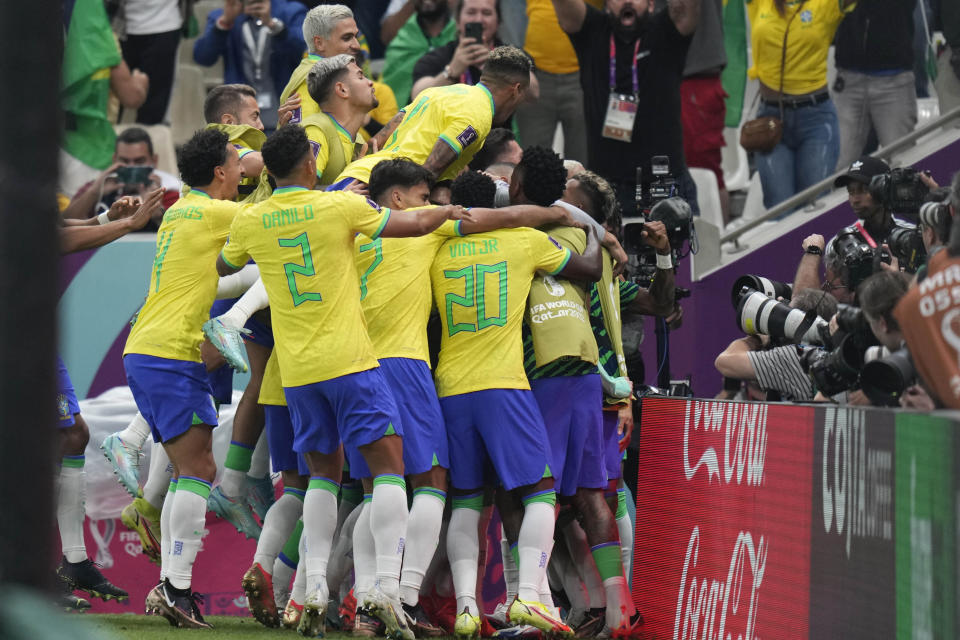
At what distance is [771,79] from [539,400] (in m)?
4.58

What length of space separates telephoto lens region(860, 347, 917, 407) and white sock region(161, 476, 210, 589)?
3.27 m

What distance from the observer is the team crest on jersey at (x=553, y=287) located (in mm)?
6730

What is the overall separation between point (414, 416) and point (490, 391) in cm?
37

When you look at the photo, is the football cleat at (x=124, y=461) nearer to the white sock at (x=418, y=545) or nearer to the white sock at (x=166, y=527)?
the white sock at (x=166, y=527)

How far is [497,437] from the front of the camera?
6379 mm

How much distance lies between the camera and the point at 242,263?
6.36 metres

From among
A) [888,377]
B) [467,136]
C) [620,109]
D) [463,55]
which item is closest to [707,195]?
[620,109]

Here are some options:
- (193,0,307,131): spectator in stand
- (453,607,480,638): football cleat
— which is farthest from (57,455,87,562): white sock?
(193,0,307,131): spectator in stand

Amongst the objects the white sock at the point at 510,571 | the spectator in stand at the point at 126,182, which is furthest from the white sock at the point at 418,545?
the spectator in stand at the point at 126,182

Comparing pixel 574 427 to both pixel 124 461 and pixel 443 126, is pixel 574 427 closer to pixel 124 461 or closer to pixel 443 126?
pixel 443 126

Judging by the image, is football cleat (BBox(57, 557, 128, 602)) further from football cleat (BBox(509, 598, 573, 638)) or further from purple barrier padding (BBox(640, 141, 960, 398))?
purple barrier padding (BBox(640, 141, 960, 398))

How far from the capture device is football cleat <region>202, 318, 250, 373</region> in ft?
21.2

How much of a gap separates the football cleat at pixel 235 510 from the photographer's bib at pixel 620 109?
12.7ft

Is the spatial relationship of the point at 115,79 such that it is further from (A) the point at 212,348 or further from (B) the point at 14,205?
(B) the point at 14,205
